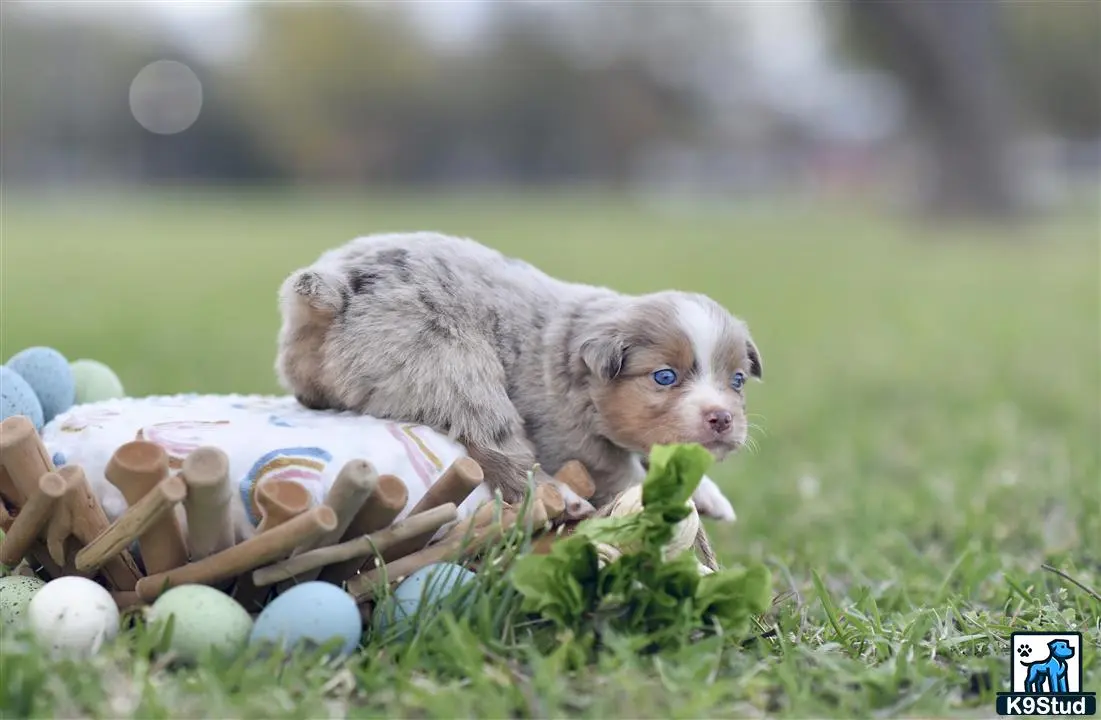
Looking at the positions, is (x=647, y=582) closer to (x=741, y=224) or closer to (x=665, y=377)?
(x=665, y=377)

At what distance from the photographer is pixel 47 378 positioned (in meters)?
3.39

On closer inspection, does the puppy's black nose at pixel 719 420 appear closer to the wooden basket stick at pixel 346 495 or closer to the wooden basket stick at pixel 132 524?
the wooden basket stick at pixel 346 495

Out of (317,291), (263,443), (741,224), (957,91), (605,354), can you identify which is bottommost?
(741,224)

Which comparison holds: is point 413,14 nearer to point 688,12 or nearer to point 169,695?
point 688,12

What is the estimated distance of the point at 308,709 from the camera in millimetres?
2342

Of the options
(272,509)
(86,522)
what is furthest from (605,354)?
(86,522)

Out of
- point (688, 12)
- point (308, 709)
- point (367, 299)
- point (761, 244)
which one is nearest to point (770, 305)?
point (761, 244)

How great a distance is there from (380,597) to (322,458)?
1.17ft

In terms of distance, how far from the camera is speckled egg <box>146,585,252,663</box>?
2.52 m

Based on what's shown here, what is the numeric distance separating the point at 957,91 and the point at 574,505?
59.0ft

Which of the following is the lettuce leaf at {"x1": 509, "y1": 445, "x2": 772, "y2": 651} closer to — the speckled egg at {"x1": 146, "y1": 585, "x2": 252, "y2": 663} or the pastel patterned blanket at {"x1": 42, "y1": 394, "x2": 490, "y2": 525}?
the pastel patterned blanket at {"x1": 42, "y1": 394, "x2": 490, "y2": 525}

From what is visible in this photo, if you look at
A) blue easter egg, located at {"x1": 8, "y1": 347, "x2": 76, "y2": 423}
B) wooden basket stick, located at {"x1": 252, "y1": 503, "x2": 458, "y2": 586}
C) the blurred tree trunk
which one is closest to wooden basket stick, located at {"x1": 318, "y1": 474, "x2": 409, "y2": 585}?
wooden basket stick, located at {"x1": 252, "y1": 503, "x2": 458, "y2": 586}

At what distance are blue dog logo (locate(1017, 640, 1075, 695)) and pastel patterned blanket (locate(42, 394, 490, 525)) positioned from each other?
4.11 feet

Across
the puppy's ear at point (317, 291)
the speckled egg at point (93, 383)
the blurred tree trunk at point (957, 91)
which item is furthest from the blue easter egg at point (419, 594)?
the blurred tree trunk at point (957, 91)
